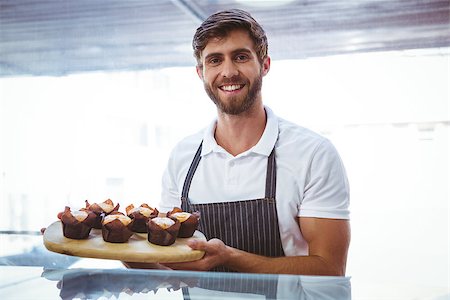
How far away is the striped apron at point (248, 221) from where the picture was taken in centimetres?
150

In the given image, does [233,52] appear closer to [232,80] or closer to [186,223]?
[232,80]

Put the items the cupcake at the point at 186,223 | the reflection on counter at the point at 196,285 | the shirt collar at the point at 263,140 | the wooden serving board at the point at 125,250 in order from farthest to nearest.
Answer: the shirt collar at the point at 263,140
the cupcake at the point at 186,223
the wooden serving board at the point at 125,250
the reflection on counter at the point at 196,285

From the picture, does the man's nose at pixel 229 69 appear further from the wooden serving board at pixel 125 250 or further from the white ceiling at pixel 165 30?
the white ceiling at pixel 165 30

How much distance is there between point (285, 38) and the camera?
279 cm

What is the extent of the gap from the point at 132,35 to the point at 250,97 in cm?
164

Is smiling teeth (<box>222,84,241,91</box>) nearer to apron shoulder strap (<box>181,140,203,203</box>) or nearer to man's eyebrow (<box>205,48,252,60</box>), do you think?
man's eyebrow (<box>205,48,252,60</box>)

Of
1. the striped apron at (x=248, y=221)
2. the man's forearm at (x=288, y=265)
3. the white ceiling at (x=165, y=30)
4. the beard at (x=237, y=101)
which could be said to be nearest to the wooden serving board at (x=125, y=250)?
the man's forearm at (x=288, y=265)

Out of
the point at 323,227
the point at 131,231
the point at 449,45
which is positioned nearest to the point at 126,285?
the point at 131,231

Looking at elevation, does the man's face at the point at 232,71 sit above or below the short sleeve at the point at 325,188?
above

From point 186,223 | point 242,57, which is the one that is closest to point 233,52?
point 242,57

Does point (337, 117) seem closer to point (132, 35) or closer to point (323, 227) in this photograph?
point (132, 35)

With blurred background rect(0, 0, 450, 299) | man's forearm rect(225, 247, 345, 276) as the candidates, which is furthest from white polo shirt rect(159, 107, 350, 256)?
blurred background rect(0, 0, 450, 299)

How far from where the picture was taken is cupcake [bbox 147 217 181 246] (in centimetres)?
119

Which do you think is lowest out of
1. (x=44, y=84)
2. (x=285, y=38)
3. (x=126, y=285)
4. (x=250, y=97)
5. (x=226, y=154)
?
(x=126, y=285)
